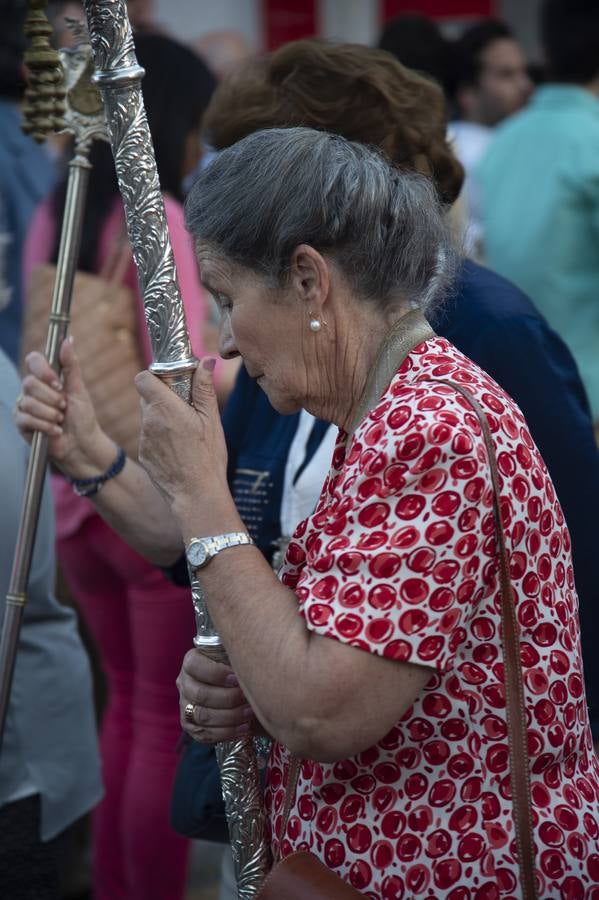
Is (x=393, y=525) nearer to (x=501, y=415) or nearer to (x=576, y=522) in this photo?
(x=501, y=415)

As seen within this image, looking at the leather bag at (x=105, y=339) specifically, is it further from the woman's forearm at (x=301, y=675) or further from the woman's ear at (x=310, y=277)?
the woman's forearm at (x=301, y=675)

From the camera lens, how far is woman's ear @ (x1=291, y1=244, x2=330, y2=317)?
165 cm

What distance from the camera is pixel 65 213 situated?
88.7 inches

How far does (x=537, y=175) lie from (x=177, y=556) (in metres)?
2.13

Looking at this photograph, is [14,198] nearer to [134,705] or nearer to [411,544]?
[134,705]

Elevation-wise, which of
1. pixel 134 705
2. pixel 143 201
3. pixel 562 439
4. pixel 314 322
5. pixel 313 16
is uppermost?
pixel 143 201

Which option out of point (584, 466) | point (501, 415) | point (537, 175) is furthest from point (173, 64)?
point (501, 415)

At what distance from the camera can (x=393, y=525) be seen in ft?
4.98

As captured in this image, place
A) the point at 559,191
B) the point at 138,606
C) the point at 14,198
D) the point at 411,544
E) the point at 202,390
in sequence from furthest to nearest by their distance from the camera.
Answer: the point at 14,198 < the point at 559,191 < the point at 138,606 < the point at 202,390 < the point at 411,544

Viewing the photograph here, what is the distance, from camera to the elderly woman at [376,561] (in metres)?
1.52

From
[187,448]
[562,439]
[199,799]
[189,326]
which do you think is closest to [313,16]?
[189,326]

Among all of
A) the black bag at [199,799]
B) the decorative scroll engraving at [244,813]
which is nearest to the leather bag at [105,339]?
the black bag at [199,799]

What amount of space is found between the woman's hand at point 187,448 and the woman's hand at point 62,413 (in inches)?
25.4

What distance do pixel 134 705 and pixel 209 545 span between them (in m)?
1.90
